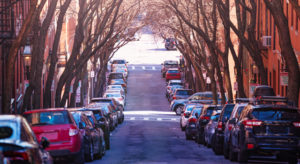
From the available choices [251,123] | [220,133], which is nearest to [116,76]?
[220,133]

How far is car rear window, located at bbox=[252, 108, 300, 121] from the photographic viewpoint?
17141 millimetres

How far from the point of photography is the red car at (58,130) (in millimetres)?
17078

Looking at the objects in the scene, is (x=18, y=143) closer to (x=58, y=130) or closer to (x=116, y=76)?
(x=58, y=130)

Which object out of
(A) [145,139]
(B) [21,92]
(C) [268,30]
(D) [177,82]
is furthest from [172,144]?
(D) [177,82]

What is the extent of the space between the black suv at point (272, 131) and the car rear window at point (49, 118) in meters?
4.51

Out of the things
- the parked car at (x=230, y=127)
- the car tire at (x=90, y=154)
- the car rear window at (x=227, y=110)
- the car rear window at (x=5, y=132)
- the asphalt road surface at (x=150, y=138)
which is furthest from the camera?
the car rear window at (x=227, y=110)

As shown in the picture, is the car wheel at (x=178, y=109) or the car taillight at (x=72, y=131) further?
the car wheel at (x=178, y=109)

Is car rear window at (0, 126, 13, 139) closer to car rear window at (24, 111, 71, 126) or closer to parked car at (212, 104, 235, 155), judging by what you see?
car rear window at (24, 111, 71, 126)

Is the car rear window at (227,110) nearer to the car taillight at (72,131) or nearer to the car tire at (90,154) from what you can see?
the car tire at (90,154)

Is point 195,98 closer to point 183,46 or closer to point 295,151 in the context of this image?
point 183,46

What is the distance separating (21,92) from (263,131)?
24.6m

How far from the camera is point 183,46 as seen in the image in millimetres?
60656

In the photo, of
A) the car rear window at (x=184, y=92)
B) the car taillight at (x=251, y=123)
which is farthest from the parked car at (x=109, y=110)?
the car taillight at (x=251, y=123)

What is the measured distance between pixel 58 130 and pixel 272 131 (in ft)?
17.2
